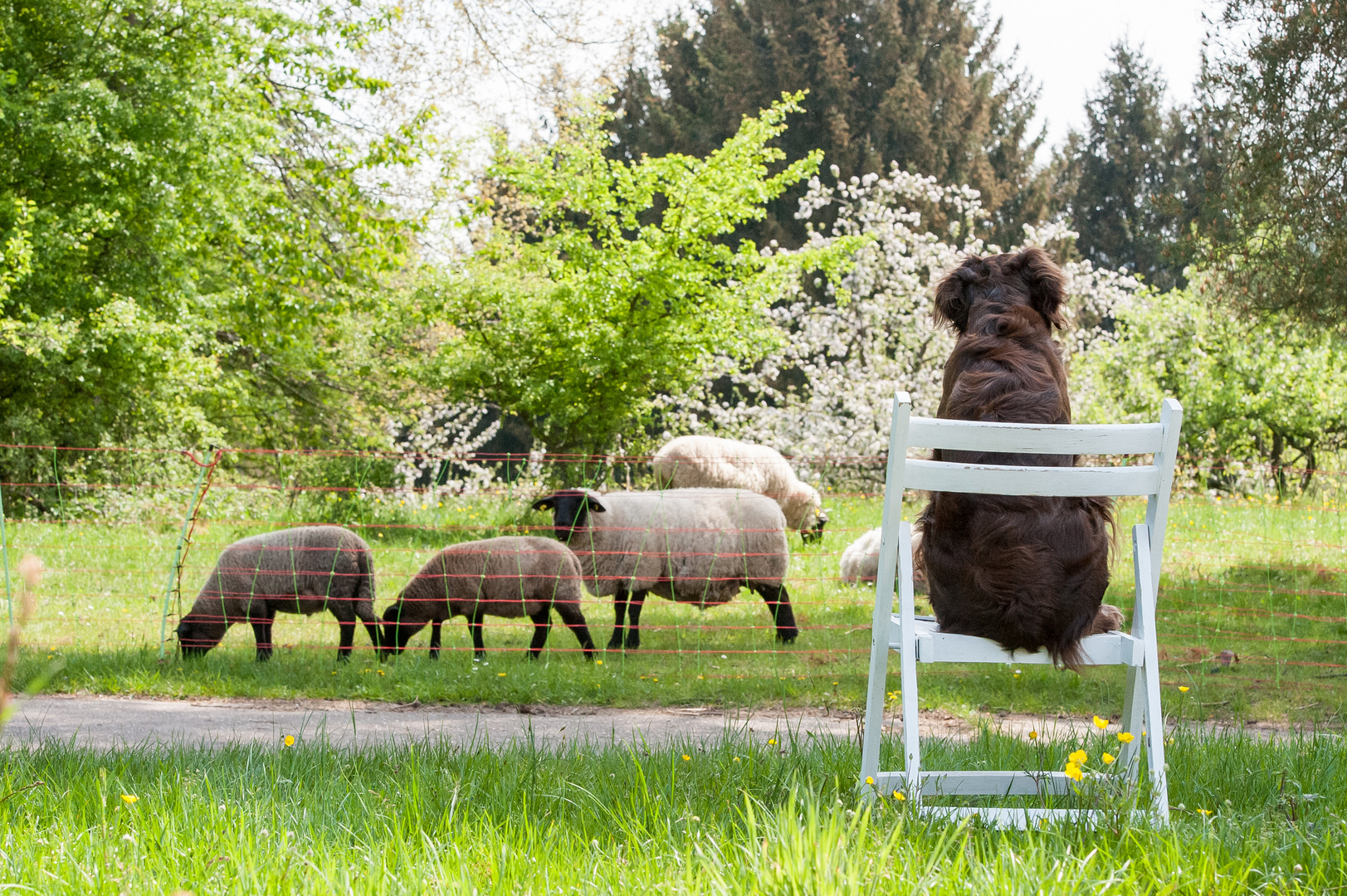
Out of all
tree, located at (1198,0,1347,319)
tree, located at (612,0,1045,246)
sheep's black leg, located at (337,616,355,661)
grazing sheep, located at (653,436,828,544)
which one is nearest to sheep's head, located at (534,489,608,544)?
sheep's black leg, located at (337,616,355,661)

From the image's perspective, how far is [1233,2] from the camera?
30.7 feet

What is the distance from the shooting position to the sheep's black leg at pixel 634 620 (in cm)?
787

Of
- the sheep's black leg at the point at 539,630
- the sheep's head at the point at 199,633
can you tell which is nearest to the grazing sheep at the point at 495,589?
the sheep's black leg at the point at 539,630

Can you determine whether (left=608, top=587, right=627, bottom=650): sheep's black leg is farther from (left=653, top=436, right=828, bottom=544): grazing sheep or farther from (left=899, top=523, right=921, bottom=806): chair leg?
(left=899, top=523, right=921, bottom=806): chair leg

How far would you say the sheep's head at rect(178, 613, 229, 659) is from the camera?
23.7 ft

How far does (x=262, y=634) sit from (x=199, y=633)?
42cm

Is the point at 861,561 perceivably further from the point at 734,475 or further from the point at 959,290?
the point at 959,290

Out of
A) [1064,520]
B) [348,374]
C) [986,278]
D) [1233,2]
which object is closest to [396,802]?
[1064,520]

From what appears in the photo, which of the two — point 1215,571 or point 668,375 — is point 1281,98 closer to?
point 1215,571

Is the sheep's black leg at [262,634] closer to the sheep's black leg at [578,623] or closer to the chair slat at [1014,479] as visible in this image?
the sheep's black leg at [578,623]

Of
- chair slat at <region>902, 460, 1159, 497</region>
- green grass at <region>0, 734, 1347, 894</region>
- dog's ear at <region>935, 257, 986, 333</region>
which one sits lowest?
green grass at <region>0, 734, 1347, 894</region>

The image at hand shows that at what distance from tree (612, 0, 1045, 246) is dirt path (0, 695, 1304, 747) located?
24842mm

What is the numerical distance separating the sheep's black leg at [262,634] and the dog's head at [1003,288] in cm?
563

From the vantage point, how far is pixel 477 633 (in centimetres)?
766
